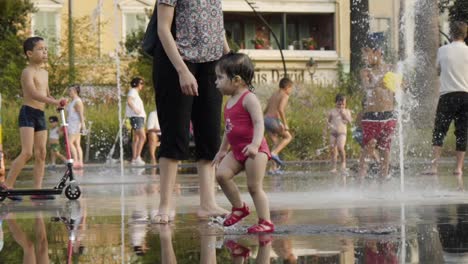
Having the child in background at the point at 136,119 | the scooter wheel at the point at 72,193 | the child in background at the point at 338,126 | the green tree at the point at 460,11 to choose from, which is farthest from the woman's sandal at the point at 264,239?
the green tree at the point at 460,11

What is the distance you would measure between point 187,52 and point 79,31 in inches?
1254

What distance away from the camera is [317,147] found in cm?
2455

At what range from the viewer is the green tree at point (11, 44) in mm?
31719

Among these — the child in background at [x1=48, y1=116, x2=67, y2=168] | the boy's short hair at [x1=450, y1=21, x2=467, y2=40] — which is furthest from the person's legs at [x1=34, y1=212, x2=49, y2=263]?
the child in background at [x1=48, y1=116, x2=67, y2=168]

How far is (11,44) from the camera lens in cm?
3662

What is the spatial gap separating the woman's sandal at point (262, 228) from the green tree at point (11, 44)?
22898mm

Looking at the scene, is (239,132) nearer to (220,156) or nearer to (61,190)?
(220,156)

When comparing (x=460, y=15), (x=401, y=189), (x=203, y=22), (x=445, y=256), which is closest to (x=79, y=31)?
(x=460, y=15)

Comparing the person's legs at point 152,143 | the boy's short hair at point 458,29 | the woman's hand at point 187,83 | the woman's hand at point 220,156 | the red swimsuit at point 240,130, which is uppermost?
the boy's short hair at point 458,29

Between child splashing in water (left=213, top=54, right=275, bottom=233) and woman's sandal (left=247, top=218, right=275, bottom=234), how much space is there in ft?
0.67

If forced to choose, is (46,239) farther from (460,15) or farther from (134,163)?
(460,15)

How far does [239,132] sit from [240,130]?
2 centimetres

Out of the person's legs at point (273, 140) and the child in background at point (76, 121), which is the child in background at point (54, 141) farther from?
→ the person's legs at point (273, 140)

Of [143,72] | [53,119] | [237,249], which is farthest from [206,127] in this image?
[143,72]
